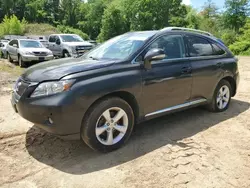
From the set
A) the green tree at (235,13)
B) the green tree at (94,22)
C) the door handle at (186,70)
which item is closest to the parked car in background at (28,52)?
the door handle at (186,70)

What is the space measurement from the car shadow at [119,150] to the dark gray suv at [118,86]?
0.20 m

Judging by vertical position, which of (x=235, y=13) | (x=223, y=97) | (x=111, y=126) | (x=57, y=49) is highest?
(x=235, y=13)

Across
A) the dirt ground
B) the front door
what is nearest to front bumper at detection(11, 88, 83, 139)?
the dirt ground

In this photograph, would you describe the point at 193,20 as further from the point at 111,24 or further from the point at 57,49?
the point at 57,49

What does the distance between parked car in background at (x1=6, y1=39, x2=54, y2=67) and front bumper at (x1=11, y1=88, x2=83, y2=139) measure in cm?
981

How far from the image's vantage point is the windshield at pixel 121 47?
388 centimetres

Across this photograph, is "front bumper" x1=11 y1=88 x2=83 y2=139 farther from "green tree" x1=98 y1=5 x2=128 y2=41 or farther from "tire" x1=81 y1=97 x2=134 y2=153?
"green tree" x1=98 y1=5 x2=128 y2=41

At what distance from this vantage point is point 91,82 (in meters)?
3.23

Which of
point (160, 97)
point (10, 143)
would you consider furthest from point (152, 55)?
point (10, 143)

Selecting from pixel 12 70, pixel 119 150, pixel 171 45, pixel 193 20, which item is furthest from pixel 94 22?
pixel 119 150

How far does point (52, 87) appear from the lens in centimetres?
312

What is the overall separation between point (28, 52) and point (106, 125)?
10.2m

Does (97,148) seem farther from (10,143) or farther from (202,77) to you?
→ (202,77)

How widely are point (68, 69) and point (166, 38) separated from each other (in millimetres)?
1763
